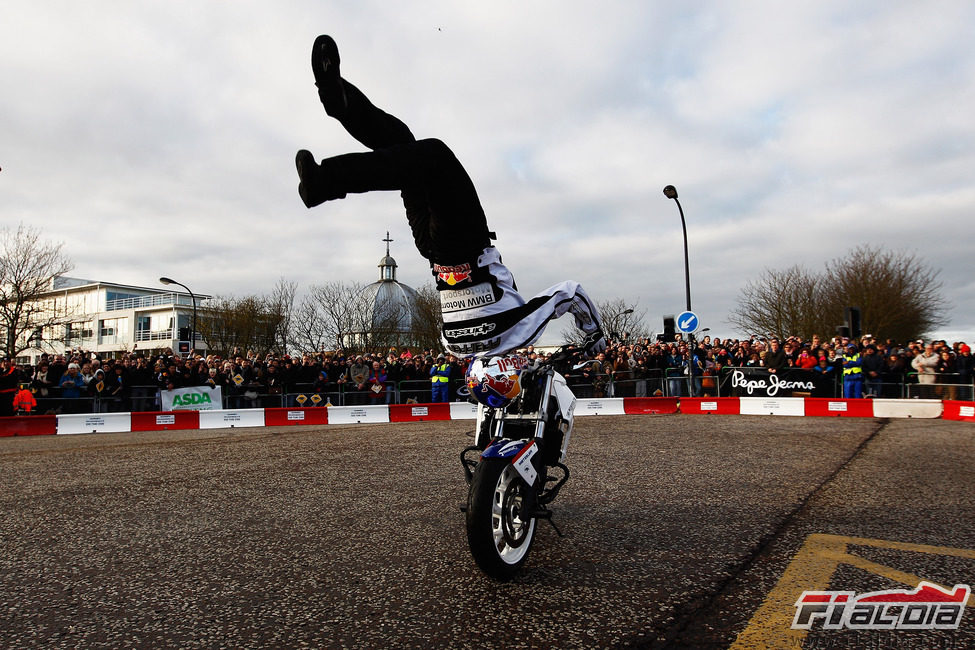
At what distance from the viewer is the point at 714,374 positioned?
57.5 ft

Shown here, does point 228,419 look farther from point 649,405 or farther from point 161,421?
point 649,405

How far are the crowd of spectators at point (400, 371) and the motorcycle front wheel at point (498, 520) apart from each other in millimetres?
12692

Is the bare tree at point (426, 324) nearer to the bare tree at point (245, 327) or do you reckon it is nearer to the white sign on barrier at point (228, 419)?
the bare tree at point (245, 327)

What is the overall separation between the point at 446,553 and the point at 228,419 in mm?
13581

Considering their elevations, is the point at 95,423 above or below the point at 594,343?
below

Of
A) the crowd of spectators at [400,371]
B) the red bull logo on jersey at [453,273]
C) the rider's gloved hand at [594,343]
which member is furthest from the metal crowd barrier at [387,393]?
the red bull logo on jersey at [453,273]

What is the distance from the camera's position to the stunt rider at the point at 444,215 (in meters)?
2.60

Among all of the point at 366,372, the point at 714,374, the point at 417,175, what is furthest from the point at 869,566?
the point at 366,372

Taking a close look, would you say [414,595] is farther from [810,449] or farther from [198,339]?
[198,339]

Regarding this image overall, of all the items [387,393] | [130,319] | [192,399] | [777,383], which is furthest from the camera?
[130,319]

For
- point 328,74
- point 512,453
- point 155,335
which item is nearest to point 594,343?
point 512,453

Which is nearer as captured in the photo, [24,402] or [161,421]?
[161,421]

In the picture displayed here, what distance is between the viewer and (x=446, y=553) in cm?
357

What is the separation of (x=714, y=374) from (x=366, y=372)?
9.77m
